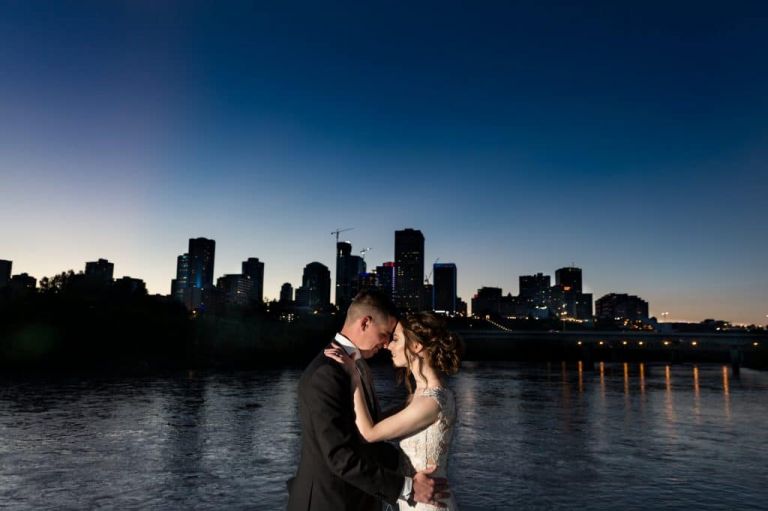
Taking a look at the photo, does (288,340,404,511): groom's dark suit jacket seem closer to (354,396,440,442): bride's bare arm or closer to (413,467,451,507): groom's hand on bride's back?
(354,396,440,442): bride's bare arm

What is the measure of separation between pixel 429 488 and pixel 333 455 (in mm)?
1240

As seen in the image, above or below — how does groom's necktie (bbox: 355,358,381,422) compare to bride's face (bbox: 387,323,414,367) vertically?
below

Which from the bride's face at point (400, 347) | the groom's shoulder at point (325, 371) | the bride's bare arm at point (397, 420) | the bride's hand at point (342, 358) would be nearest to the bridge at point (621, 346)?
the bride's face at point (400, 347)

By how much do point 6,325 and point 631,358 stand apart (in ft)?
Answer: 521

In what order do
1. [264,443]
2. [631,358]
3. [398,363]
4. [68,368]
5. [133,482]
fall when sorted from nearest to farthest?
1. [398,363]
2. [133,482]
3. [264,443]
4. [68,368]
5. [631,358]

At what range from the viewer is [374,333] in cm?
503

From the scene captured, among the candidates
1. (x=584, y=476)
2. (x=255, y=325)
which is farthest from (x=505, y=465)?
(x=255, y=325)

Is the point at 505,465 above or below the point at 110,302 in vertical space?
Result: below

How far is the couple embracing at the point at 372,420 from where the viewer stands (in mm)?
4500

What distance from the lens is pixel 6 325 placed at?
3152 inches

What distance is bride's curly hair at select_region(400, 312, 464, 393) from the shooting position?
5.59 metres

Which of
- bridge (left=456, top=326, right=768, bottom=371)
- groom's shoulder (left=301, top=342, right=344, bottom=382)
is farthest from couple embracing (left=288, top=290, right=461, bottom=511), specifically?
bridge (left=456, top=326, right=768, bottom=371)

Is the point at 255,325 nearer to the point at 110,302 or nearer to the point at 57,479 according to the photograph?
the point at 110,302

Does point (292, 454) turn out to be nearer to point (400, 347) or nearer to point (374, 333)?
point (400, 347)
